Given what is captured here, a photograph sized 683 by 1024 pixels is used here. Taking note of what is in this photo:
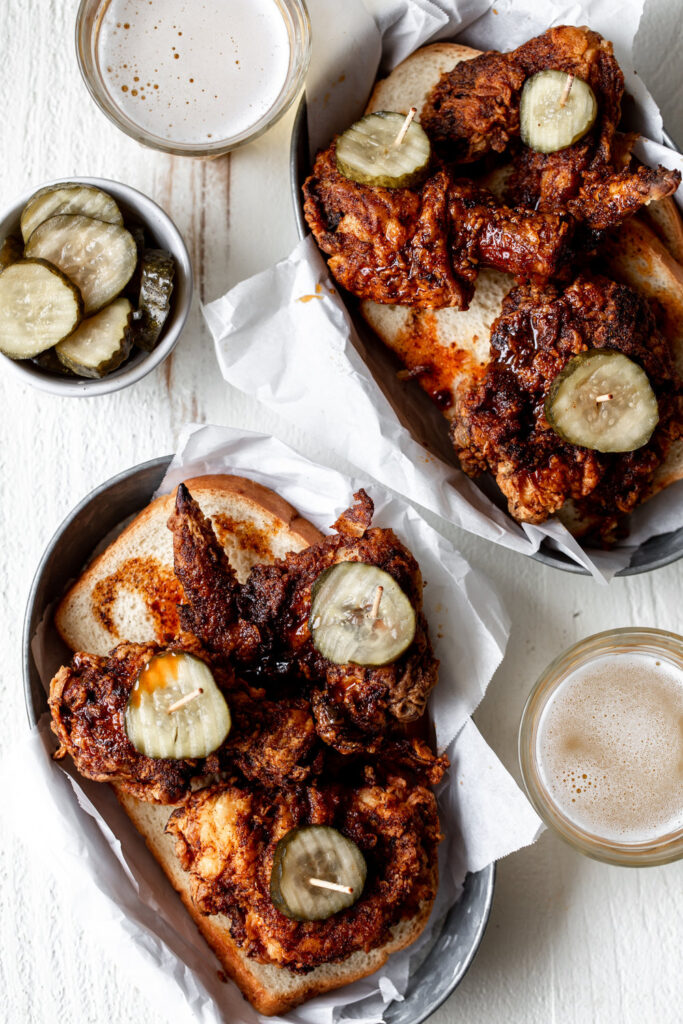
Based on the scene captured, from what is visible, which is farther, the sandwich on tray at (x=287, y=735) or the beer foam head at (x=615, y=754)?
the beer foam head at (x=615, y=754)

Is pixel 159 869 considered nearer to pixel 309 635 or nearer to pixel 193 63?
pixel 309 635

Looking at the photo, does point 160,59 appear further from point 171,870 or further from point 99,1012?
point 99,1012

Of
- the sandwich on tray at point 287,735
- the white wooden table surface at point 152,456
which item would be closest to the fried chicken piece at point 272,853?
the sandwich on tray at point 287,735

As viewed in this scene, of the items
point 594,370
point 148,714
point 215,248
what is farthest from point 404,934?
point 215,248

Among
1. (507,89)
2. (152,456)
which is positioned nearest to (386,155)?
(507,89)

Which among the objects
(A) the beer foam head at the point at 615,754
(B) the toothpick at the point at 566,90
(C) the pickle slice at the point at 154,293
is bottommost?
(A) the beer foam head at the point at 615,754

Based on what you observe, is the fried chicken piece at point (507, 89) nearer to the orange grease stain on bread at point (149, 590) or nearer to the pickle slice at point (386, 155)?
the pickle slice at point (386, 155)
